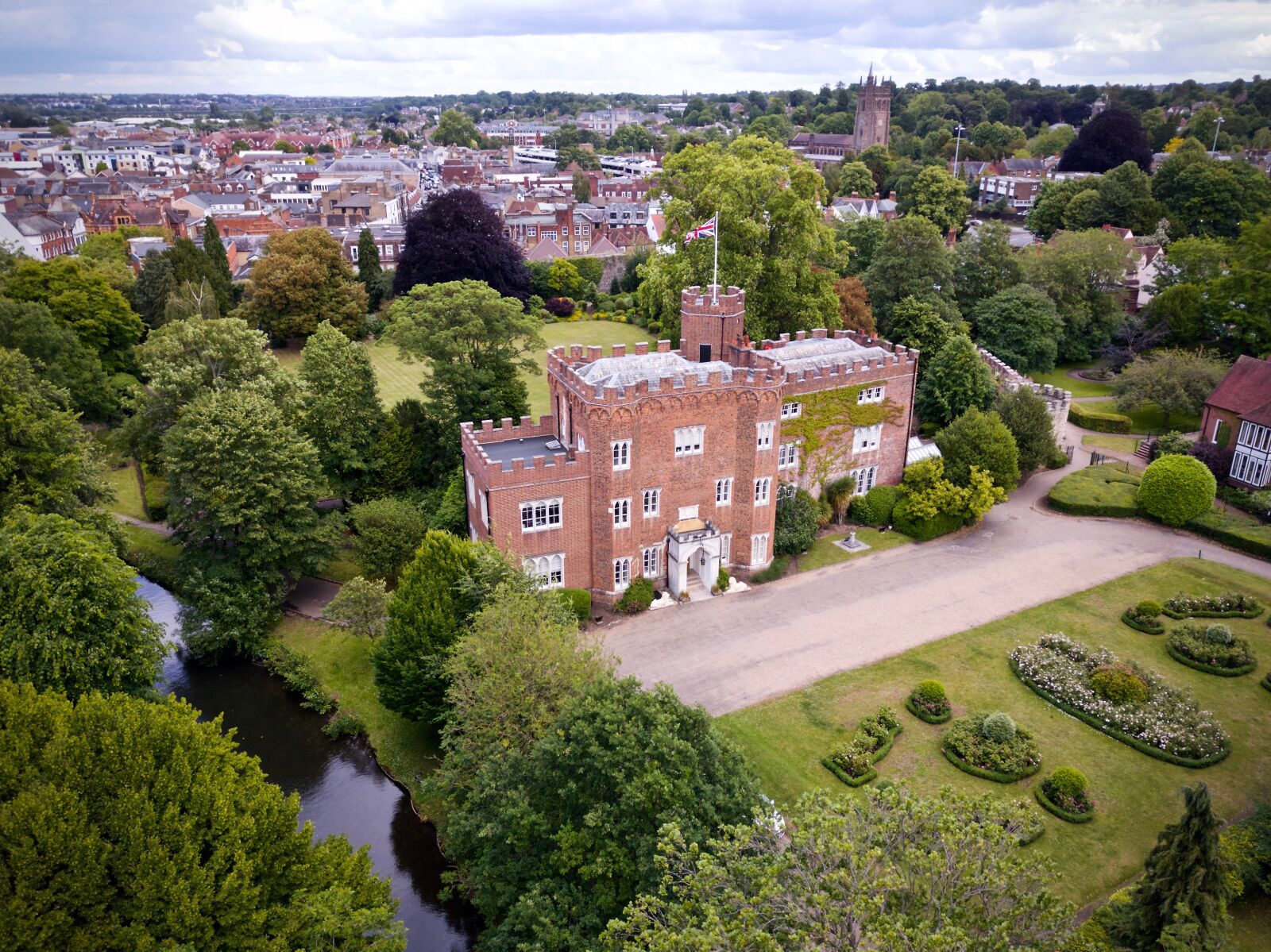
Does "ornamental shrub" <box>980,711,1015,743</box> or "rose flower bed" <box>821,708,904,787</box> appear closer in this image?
"rose flower bed" <box>821,708,904,787</box>

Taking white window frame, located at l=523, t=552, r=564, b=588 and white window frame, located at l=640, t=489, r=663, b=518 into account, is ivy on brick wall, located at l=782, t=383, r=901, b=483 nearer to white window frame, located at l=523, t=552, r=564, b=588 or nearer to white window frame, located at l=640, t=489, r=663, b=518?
white window frame, located at l=640, t=489, r=663, b=518

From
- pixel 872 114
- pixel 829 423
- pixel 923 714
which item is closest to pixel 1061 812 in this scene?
pixel 923 714

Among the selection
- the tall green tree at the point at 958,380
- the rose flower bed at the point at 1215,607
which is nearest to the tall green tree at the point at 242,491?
the tall green tree at the point at 958,380

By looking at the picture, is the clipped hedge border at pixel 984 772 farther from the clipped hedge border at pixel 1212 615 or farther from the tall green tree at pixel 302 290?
the tall green tree at pixel 302 290

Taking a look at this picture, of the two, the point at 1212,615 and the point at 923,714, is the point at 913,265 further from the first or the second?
the point at 923,714

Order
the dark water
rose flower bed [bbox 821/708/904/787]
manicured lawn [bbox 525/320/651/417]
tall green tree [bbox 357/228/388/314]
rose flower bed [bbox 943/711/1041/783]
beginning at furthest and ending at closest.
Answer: tall green tree [bbox 357/228/388/314], manicured lawn [bbox 525/320/651/417], rose flower bed [bbox 943/711/1041/783], rose flower bed [bbox 821/708/904/787], the dark water

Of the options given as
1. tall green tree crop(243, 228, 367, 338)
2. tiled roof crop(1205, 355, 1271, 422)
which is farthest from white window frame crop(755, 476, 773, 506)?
tall green tree crop(243, 228, 367, 338)

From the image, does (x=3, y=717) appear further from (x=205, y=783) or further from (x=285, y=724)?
(x=285, y=724)
